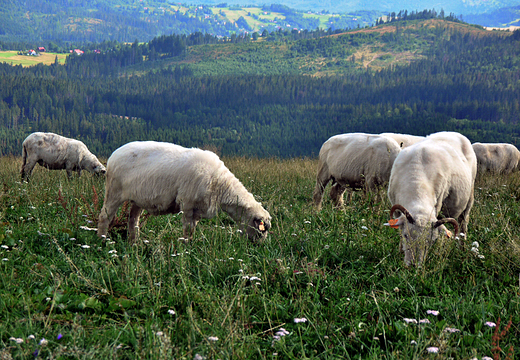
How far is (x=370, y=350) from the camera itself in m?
3.00

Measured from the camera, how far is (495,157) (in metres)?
15.5

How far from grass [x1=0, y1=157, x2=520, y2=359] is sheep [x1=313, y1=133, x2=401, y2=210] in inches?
106

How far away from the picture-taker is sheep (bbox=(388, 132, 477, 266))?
457 cm

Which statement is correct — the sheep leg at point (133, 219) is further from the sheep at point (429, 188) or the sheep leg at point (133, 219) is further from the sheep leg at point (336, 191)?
the sheep leg at point (336, 191)

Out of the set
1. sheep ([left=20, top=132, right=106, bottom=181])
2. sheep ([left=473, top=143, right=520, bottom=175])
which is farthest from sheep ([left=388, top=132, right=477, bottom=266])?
sheep ([left=20, top=132, right=106, bottom=181])

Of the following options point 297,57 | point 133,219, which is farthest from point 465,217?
point 297,57

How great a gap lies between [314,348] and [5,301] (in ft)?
7.94

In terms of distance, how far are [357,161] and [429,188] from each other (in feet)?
10.9

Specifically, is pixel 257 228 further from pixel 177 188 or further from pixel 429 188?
pixel 429 188

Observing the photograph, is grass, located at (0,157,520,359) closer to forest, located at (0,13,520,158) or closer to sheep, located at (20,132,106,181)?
sheep, located at (20,132,106,181)

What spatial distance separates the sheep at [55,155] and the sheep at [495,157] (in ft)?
42.6

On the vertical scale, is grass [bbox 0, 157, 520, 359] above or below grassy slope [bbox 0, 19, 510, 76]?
below

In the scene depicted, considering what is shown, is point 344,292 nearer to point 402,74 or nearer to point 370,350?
point 370,350

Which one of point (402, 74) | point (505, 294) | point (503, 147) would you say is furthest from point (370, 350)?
point (402, 74)
